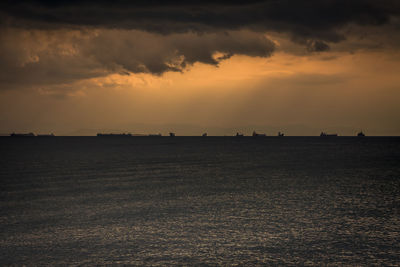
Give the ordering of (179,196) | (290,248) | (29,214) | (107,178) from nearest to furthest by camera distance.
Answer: (290,248) < (29,214) < (179,196) < (107,178)

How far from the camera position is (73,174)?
7538 centimetres

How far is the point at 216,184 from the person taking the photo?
63.0 meters

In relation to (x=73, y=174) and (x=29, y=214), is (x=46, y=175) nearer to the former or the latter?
(x=73, y=174)

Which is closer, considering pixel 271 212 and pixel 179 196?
pixel 271 212

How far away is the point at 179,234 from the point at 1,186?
132ft

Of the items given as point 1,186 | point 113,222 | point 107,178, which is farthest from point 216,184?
point 1,186

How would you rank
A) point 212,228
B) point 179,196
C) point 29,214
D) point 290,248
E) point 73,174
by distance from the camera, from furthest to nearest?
1. point 73,174
2. point 179,196
3. point 29,214
4. point 212,228
5. point 290,248

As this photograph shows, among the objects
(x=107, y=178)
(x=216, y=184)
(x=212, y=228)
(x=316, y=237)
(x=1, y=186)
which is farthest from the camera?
(x=107, y=178)

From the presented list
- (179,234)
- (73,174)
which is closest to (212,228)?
(179,234)

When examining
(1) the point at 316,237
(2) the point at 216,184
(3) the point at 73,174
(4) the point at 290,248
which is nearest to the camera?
(4) the point at 290,248

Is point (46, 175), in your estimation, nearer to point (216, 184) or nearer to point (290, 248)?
point (216, 184)

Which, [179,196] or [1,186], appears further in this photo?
[1,186]

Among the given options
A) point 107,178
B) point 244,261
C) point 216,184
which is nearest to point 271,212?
point 244,261

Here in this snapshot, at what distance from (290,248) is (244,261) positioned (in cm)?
460
